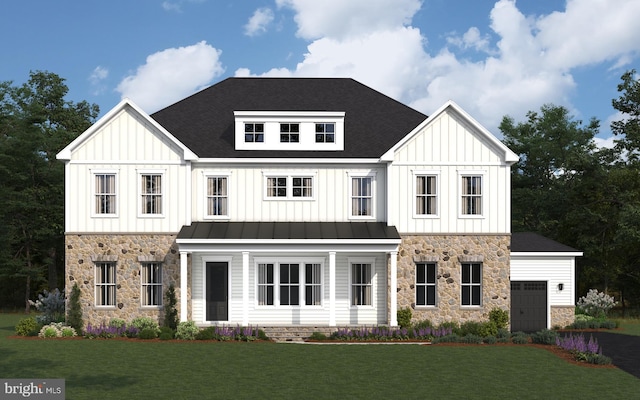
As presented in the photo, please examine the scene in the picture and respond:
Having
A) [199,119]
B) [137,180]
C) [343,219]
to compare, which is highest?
[199,119]

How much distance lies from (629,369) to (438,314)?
899 cm

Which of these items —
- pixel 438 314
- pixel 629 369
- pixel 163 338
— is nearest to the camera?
pixel 629 369

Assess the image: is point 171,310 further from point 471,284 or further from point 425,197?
point 471,284

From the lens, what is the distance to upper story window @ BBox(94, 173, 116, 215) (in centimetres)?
2688

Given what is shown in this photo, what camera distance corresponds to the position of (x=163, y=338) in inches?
961

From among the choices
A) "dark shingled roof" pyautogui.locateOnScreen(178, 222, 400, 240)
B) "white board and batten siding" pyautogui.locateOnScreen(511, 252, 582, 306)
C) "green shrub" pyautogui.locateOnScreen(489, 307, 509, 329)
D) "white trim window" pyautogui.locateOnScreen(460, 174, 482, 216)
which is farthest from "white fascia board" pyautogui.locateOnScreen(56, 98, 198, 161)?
"white board and batten siding" pyautogui.locateOnScreen(511, 252, 582, 306)

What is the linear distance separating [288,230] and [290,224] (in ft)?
2.34

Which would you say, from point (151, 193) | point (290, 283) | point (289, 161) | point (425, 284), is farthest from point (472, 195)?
point (151, 193)

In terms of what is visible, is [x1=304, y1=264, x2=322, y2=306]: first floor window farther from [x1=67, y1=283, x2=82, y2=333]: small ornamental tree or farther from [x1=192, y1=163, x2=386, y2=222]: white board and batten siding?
[x1=67, y1=283, x2=82, y2=333]: small ornamental tree

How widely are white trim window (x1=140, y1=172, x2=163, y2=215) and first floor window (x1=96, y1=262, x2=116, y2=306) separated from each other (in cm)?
285

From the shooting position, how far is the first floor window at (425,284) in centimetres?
2695

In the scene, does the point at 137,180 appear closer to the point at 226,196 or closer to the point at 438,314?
the point at 226,196

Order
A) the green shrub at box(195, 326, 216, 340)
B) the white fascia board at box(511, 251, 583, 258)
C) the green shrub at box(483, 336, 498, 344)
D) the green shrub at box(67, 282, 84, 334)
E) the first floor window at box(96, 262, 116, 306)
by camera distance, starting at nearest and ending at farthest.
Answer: the green shrub at box(483, 336, 498, 344) → the green shrub at box(195, 326, 216, 340) → the green shrub at box(67, 282, 84, 334) → the first floor window at box(96, 262, 116, 306) → the white fascia board at box(511, 251, 583, 258)

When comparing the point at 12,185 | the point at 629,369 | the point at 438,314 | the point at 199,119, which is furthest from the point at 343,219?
the point at 12,185
